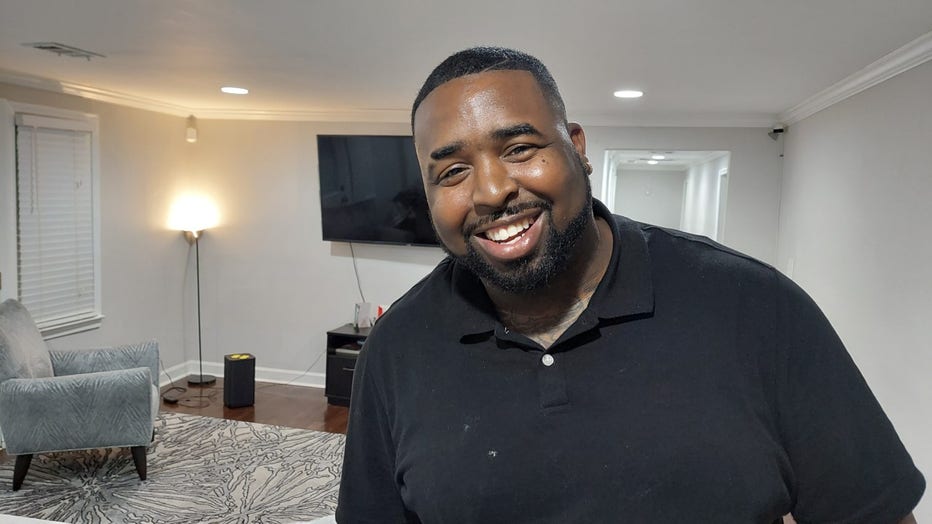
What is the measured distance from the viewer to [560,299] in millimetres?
1002

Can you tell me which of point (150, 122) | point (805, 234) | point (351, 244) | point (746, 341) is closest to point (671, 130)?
point (805, 234)

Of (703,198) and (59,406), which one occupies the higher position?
(703,198)

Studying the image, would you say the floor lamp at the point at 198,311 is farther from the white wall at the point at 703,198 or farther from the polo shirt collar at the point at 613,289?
the polo shirt collar at the point at 613,289

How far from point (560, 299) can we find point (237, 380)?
434 centimetres

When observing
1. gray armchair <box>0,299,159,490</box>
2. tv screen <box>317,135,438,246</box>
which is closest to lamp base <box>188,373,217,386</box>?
tv screen <box>317,135,438,246</box>

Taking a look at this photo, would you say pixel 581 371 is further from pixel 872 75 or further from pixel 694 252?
pixel 872 75

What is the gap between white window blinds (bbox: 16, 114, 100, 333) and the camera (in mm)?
4086

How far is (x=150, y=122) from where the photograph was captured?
5125 mm

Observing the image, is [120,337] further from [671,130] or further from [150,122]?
[671,130]

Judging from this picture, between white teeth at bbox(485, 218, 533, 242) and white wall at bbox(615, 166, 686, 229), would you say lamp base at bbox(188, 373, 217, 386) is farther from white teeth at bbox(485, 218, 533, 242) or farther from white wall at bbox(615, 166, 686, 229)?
white wall at bbox(615, 166, 686, 229)

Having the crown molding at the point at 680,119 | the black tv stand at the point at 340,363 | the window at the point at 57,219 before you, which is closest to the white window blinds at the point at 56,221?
the window at the point at 57,219

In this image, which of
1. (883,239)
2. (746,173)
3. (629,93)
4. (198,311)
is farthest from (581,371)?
(198,311)

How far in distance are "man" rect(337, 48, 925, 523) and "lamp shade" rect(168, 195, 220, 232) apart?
4931 mm

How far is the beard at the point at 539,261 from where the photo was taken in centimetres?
93
